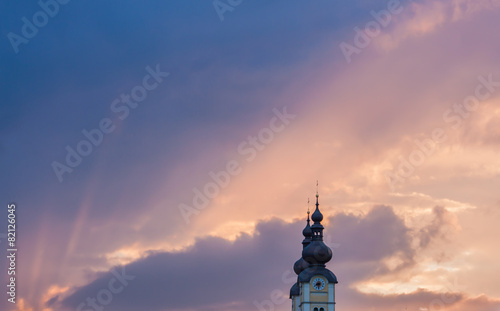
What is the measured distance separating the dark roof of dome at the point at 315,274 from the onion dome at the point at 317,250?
0.88 metres

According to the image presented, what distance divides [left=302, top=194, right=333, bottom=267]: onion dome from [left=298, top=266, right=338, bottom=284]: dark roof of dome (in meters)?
0.88

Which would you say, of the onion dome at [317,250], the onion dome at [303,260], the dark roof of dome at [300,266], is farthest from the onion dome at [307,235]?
the onion dome at [317,250]

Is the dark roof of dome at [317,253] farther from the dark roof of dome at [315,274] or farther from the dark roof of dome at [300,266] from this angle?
the dark roof of dome at [300,266]

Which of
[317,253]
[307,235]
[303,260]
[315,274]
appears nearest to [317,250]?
[317,253]

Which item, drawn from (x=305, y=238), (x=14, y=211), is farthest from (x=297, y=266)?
(x=14, y=211)

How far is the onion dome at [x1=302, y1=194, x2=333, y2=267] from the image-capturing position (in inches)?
5472

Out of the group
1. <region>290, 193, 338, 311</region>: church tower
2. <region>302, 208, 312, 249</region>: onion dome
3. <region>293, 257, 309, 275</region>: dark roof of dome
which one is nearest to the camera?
<region>290, 193, 338, 311</region>: church tower

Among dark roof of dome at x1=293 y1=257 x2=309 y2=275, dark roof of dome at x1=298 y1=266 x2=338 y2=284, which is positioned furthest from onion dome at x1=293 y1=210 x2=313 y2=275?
dark roof of dome at x1=298 y1=266 x2=338 y2=284

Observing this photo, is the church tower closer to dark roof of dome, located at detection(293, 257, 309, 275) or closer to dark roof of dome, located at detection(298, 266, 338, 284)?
dark roof of dome, located at detection(298, 266, 338, 284)

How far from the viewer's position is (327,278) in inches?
5477

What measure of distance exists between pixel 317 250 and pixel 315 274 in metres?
3.26

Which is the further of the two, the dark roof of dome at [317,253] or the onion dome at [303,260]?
the onion dome at [303,260]

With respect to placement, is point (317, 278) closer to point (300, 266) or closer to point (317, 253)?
point (317, 253)

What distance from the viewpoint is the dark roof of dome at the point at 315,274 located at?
455 ft
